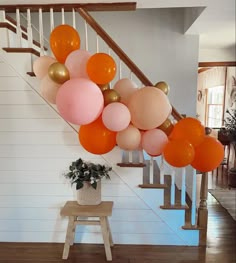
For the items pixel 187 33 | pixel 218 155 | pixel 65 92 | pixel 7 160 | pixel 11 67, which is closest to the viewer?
pixel 65 92

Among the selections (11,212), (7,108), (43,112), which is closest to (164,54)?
(43,112)

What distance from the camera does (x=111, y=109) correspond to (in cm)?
189

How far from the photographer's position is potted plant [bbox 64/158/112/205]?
2.34 m

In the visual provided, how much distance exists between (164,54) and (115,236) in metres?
2.27

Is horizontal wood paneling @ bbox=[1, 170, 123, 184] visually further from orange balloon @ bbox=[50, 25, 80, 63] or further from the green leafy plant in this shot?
orange balloon @ bbox=[50, 25, 80, 63]

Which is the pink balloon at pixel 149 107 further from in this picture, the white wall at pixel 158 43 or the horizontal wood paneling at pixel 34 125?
the white wall at pixel 158 43

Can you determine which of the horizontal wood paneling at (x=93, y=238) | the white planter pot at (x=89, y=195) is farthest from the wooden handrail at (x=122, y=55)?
the horizontal wood paneling at (x=93, y=238)

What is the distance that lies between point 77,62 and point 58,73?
0.53 ft

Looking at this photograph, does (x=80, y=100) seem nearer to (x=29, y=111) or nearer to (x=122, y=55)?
(x=122, y=55)

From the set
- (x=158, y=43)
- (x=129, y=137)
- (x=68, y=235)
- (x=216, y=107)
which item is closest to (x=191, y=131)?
(x=216, y=107)

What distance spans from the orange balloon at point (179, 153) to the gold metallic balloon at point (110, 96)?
1.70ft

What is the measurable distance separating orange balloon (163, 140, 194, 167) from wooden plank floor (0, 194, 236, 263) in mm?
1007

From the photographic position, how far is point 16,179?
8.50 feet

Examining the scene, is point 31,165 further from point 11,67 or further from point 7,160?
point 11,67
